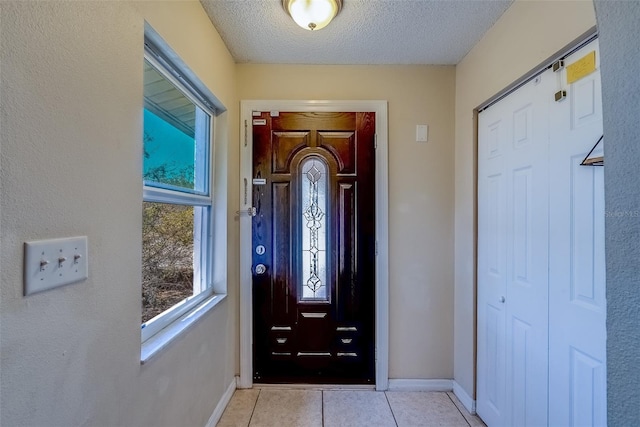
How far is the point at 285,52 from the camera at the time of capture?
Answer: 2078 millimetres

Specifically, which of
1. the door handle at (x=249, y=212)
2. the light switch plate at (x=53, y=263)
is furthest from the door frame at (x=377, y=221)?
the light switch plate at (x=53, y=263)

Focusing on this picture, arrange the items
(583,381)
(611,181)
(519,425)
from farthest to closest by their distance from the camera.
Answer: (519,425)
(583,381)
(611,181)

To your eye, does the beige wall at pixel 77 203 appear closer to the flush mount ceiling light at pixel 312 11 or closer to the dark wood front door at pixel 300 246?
the flush mount ceiling light at pixel 312 11

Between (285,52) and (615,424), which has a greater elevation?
(285,52)

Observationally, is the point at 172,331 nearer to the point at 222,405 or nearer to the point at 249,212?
the point at 222,405

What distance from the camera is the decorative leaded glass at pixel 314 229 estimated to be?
223 centimetres

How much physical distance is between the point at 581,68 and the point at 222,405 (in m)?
2.57

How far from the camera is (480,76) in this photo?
1914 mm

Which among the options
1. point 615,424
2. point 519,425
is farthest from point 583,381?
point 615,424

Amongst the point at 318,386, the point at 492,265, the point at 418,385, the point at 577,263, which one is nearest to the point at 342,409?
the point at 318,386

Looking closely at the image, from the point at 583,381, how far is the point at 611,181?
1129 millimetres

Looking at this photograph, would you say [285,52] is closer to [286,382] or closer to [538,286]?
[538,286]

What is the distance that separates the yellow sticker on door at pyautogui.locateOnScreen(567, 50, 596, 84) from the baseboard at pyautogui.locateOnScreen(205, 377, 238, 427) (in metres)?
2.48

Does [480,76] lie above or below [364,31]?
below
